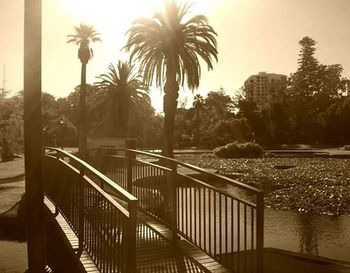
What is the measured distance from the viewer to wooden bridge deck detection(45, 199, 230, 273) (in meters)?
5.71

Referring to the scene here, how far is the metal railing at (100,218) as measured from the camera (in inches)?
141

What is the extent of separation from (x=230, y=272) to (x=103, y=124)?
70.8 metres

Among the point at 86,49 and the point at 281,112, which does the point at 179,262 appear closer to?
the point at 86,49

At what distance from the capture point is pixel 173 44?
2866 cm

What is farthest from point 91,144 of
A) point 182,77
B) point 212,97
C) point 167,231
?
point 212,97

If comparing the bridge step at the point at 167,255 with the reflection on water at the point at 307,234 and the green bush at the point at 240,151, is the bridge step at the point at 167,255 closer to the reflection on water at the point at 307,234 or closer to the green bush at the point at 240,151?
the reflection on water at the point at 307,234

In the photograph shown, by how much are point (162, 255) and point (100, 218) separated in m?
1.61

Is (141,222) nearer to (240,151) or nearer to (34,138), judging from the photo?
(34,138)

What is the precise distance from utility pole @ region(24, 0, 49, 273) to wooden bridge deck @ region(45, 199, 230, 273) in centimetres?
53

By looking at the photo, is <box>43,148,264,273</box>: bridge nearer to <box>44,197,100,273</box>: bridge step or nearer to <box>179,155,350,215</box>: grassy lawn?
<box>44,197,100,273</box>: bridge step

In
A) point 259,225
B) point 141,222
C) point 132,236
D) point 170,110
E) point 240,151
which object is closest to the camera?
point 132,236

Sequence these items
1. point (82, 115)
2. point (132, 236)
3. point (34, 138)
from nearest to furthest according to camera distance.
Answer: point (132, 236) < point (34, 138) < point (82, 115)

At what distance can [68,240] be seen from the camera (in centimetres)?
628

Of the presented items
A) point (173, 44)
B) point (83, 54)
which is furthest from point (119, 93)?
point (173, 44)
